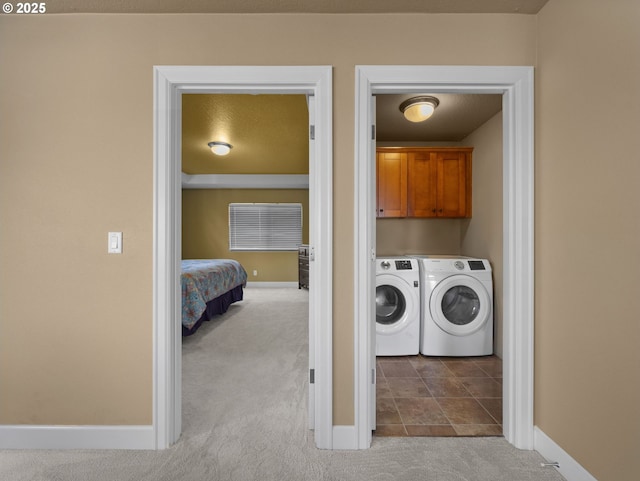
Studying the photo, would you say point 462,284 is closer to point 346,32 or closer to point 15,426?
point 346,32

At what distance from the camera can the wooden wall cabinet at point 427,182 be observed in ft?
11.1

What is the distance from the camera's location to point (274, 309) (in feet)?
16.3

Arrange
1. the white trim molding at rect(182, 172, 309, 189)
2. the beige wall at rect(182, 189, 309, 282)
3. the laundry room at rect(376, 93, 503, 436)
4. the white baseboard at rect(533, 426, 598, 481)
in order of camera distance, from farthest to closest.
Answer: the beige wall at rect(182, 189, 309, 282)
the white trim molding at rect(182, 172, 309, 189)
the laundry room at rect(376, 93, 503, 436)
the white baseboard at rect(533, 426, 598, 481)

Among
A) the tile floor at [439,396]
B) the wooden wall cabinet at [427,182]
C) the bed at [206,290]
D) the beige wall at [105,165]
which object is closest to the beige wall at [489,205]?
the wooden wall cabinet at [427,182]

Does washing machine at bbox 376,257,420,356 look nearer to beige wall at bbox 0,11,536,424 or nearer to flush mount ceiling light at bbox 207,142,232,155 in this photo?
beige wall at bbox 0,11,536,424

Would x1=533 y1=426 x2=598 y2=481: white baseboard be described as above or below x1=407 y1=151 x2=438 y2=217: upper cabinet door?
below

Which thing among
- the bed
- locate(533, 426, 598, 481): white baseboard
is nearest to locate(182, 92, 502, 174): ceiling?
the bed

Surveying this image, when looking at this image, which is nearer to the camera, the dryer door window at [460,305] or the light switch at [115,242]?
the light switch at [115,242]

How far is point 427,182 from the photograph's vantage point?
3408 millimetres

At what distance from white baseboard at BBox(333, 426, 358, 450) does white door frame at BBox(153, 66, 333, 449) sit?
0.11 ft

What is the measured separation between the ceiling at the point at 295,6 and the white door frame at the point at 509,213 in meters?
0.29

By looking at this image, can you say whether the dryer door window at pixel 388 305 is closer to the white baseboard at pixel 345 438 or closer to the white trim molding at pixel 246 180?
the white baseboard at pixel 345 438

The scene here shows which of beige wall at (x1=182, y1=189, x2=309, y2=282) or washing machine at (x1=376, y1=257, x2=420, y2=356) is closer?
washing machine at (x1=376, y1=257, x2=420, y2=356)

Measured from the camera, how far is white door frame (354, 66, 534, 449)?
1646mm
